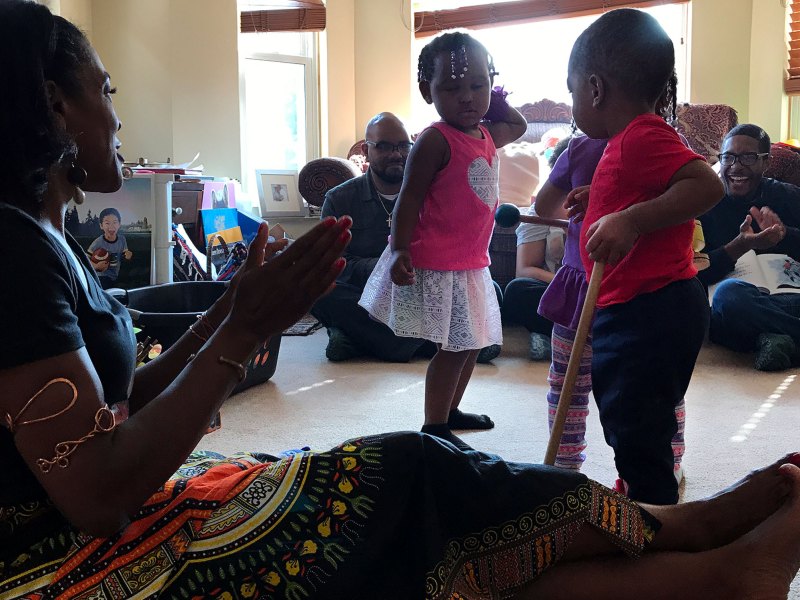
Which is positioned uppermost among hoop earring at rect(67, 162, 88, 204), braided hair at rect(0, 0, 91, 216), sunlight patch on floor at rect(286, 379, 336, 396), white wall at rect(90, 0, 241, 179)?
white wall at rect(90, 0, 241, 179)

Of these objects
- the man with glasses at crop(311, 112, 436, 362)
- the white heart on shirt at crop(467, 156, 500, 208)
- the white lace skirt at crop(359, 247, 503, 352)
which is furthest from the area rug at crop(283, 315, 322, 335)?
the white heart on shirt at crop(467, 156, 500, 208)

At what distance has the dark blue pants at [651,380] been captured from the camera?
1.23 m

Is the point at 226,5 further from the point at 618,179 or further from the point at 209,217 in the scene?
the point at 618,179

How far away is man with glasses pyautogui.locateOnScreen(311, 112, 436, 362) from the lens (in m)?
3.05

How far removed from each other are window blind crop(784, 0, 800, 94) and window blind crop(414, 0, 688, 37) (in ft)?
1.81

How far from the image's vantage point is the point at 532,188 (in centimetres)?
378

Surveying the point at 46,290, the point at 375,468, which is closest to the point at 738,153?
the point at 375,468

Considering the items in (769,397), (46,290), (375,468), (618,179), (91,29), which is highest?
(91,29)

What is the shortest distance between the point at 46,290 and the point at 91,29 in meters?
3.83

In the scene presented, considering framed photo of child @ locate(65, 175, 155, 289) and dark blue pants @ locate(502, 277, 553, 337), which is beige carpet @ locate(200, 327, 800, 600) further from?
Result: framed photo of child @ locate(65, 175, 155, 289)

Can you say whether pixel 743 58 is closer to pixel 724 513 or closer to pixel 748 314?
pixel 748 314

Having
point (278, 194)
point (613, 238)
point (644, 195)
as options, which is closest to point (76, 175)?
point (613, 238)

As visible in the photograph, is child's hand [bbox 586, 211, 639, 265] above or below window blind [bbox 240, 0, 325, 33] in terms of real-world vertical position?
below

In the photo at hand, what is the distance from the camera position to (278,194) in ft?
14.8
